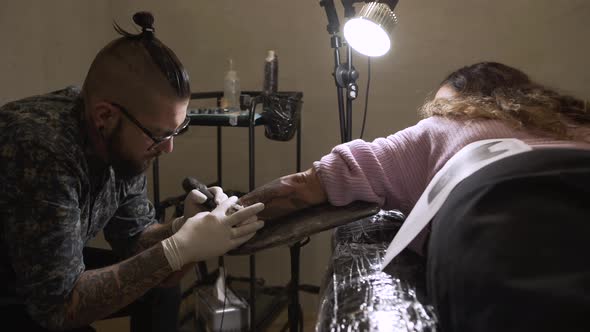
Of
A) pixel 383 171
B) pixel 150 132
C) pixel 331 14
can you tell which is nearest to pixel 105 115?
pixel 150 132

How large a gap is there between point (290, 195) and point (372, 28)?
54 cm

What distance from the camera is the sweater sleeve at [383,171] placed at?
98 cm

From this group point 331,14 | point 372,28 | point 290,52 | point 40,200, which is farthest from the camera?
point 290,52

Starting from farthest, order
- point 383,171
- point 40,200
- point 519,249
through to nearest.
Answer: point 383,171 → point 40,200 → point 519,249

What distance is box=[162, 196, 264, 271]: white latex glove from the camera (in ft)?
3.35

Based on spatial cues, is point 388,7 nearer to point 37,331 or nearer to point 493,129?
point 493,129

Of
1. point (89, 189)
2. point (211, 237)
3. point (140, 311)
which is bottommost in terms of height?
point (140, 311)

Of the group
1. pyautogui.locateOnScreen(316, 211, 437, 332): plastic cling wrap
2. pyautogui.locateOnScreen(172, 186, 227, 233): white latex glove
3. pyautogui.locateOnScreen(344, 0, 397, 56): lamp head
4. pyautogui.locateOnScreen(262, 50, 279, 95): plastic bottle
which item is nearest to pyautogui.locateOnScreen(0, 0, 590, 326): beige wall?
pyautogui.locateOnScreen(262, 50, 279, 95): plastic bottle

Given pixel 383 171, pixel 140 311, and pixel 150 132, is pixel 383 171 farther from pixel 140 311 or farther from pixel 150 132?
pixel 140 311

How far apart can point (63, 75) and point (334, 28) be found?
134cm

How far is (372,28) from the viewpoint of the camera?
1232mm

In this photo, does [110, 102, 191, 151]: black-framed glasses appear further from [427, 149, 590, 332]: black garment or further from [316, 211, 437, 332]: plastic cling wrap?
[427, 149, 590, 332]: black garment

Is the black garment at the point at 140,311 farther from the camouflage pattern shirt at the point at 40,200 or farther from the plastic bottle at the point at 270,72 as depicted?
the plastic bottle at the point at 270,72

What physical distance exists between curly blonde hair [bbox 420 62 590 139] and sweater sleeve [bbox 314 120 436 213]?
0.35 feet
